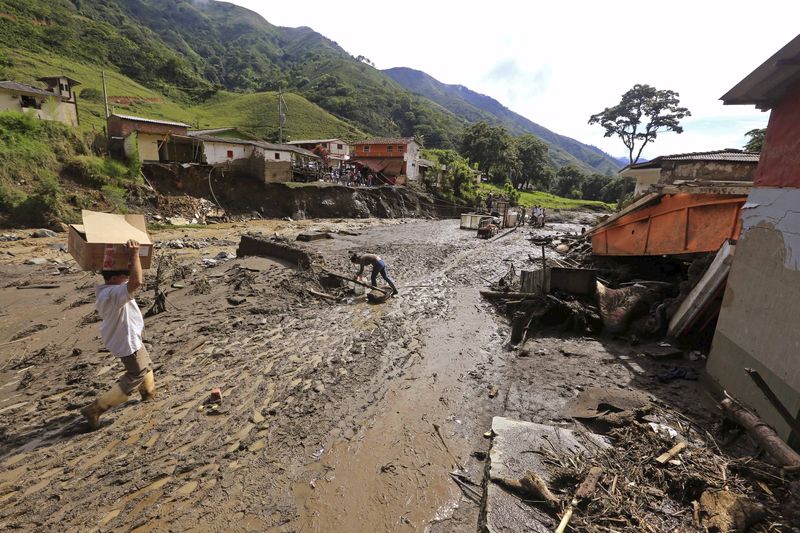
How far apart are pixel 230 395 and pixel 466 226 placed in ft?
95.1

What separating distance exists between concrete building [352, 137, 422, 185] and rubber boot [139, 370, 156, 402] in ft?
136

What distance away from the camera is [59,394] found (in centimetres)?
518

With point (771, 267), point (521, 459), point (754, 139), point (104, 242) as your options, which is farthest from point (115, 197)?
point (754, 139)

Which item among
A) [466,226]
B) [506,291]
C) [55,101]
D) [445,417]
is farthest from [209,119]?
[445,417]

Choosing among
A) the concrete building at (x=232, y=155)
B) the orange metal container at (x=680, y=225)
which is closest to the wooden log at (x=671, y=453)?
the orange metal container at (x=680, y=225)

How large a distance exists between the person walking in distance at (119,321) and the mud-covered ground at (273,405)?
42 cm

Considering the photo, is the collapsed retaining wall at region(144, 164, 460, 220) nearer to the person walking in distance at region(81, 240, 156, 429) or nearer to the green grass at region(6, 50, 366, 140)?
the green grass at region(6, 50, 366, 140)

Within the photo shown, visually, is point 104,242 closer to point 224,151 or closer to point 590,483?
point 590,483

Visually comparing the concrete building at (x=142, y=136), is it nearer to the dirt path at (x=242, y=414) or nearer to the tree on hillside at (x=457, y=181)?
the dirt path at (x=242, y=414)

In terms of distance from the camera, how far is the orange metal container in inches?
261

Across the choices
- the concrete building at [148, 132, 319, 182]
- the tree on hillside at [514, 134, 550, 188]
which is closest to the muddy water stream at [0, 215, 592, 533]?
the concrete building at [148, 132, 319, 182]

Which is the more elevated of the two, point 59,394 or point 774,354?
point 774,354

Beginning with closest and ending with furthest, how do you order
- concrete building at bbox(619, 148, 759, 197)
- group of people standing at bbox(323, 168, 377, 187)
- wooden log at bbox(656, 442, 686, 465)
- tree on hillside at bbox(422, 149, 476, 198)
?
wooden log at bbox(656, 442, 686, 465) → concrete building at bbox(619, 148, 759, 197) → group of people standing at bbox(323, 168, 377, 187) → tree on hillside at bbox(422, 149, 476, 198)

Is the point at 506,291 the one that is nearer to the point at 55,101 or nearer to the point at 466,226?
the point at 466,226
